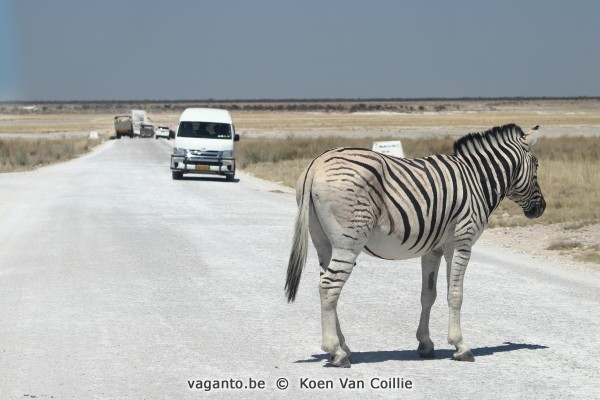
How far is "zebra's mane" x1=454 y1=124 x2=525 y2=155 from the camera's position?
8461 millimetres

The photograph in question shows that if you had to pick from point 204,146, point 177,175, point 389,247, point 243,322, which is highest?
point 389,247

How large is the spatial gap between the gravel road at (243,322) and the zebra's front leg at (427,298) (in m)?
0.13

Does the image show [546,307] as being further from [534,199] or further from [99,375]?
[99,375]

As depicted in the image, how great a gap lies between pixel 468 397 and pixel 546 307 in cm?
388

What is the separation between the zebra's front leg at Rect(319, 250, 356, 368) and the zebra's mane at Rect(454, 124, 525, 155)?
1641mm

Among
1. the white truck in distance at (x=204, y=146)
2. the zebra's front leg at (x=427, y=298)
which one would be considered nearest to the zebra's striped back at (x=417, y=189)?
the zebra's front leg at (x=427, y=298)

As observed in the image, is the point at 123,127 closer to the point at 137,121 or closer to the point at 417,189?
the point at 137,121

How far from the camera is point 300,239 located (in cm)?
760

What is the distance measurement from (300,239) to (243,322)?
213 cm

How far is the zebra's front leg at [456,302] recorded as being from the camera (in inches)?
309

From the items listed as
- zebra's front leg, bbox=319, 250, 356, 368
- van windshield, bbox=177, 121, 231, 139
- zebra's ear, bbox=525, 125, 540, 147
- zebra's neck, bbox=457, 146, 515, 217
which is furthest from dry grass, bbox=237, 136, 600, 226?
zebra's front leg, bbox=319, 250, 356, 368

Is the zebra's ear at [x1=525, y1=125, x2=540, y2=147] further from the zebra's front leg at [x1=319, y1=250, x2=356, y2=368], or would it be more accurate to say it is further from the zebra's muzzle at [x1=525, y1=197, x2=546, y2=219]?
the zebra's front leg at [x1=319, y1=250, x2=356, y2=368]

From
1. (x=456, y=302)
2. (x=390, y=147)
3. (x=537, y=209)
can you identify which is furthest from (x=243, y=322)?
(x=390, y=147)

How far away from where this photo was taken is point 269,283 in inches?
471
